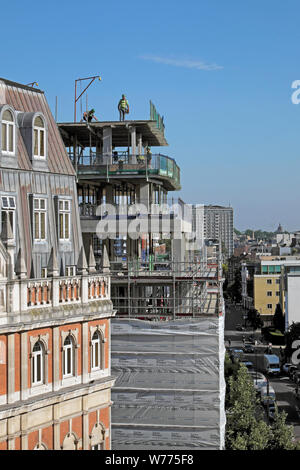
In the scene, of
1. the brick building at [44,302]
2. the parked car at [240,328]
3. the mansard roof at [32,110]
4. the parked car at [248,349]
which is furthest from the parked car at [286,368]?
the mansard roof at [32,110]

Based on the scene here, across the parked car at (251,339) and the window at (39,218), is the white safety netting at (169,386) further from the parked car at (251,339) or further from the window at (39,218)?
the parked car at (251,339)

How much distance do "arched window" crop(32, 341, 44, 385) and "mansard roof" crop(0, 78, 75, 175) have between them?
24.3 ft

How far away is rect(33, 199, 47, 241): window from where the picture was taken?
106ft

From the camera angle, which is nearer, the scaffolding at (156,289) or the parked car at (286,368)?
the scaffolding at (156,289)

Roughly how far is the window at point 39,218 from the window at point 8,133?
7.51 feet

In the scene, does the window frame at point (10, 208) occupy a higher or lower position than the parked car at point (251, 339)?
higher

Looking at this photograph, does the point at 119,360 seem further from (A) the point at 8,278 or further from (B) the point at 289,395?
(B) the point at 289,395

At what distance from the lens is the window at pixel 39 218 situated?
3236 cm

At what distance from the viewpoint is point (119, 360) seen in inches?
1673

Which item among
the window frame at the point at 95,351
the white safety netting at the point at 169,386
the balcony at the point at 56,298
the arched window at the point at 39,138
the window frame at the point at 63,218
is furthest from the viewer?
the white safety netting at the point at 169,386

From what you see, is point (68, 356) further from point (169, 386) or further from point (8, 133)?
point (169, 386)

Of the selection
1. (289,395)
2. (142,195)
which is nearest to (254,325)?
(289,395)

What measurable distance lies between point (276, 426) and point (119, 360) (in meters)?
17.0

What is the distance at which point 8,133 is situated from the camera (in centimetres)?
3178
